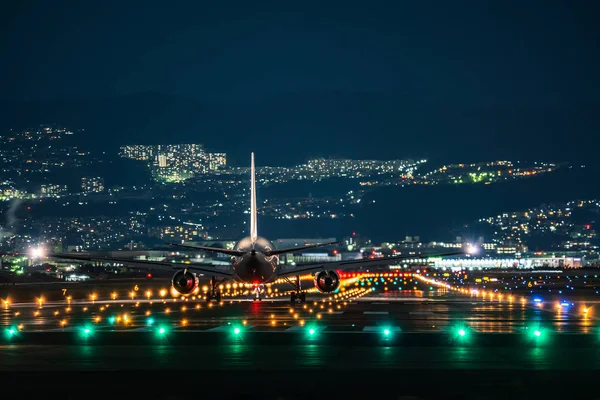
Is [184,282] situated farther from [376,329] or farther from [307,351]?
Result: [307,351]

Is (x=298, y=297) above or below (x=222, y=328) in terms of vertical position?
above

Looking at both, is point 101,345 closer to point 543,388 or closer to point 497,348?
point 497,348

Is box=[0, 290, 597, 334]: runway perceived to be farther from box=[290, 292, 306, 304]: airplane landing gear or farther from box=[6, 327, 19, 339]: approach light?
box=[290, 292, 306, 304]: airplane landing gear

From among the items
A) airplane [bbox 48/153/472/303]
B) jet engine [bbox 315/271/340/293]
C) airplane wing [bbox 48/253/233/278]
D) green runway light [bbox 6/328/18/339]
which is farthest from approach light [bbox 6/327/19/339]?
jet engine [bbox 315/271/340/293]

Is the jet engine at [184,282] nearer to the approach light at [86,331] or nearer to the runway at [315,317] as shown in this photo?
the runway at [315,317]

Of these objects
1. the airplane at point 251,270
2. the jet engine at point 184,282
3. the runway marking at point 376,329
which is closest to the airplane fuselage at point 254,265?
the airplane at point 251,270

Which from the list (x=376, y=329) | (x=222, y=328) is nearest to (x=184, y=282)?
(x=222, y=328)

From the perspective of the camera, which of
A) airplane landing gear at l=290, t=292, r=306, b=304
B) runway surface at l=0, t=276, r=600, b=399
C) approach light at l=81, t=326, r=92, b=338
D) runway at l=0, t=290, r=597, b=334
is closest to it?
runway surface at l=0, t=276, r=600, b=399

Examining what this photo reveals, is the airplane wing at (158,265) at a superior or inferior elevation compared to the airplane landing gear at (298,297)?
superior

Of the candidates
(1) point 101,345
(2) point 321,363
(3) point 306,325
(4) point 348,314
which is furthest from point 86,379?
(4) point 348,314
